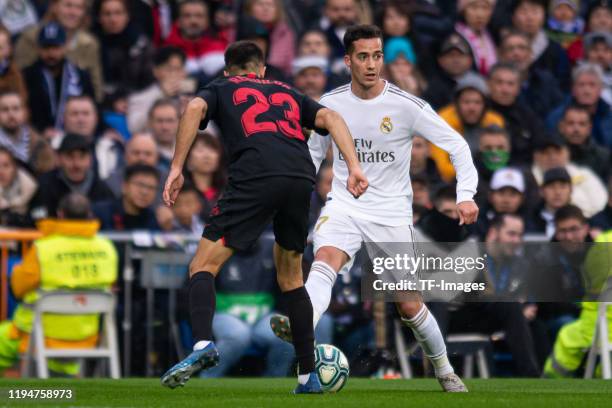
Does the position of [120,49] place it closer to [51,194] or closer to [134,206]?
[51,194]

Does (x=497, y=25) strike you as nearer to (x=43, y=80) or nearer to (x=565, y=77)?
(x=565, y=77)

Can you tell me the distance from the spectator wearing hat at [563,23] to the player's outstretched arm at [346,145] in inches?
408

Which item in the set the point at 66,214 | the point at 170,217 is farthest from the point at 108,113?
the point at 66,214

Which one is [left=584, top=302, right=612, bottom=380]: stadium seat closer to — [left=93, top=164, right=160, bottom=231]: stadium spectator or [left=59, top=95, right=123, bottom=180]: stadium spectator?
[left=93, top=164, right=160, bottom=231]: stadium spectator

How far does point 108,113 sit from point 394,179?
6.95 metres

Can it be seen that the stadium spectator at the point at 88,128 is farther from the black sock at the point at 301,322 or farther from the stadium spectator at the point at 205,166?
the black sock at the point at 301,322

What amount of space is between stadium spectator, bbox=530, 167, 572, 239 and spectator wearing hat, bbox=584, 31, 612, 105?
326cm

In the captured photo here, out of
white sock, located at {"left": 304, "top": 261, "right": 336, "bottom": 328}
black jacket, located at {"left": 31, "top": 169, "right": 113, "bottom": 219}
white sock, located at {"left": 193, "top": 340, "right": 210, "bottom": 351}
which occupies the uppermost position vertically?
black jacket, located at {"left": 31, "top": 169, "right": 113, "bottom": 219}

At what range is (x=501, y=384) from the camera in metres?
11.7

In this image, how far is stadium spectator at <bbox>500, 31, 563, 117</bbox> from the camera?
17812 millimetres

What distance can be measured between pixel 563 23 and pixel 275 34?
158 inches

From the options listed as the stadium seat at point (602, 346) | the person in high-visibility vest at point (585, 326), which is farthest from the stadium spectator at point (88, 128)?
the stadium seat at point (602, 346)

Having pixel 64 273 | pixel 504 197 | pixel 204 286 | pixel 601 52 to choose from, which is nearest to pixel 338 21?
pixel 601 52

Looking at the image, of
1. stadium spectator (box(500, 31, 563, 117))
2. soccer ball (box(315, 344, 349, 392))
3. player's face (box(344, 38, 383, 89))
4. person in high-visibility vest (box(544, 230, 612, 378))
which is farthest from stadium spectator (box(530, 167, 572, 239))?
soccer ball (box(315, 344, 349, 392))
